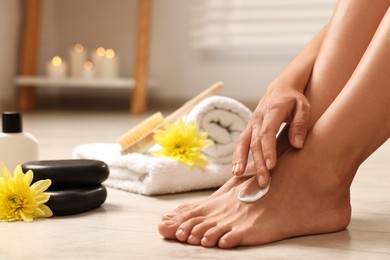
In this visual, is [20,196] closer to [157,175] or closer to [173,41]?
[157,175]

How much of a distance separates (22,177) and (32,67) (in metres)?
2.30

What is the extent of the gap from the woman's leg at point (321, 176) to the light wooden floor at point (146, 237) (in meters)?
0.02

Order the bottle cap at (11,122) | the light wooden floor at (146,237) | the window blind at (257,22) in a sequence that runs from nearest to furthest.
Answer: the light wooden floor at (146,237)
the bottle cap at (11,122)
the window blind at (257,22)

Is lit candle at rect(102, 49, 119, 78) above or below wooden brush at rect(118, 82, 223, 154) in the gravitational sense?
below

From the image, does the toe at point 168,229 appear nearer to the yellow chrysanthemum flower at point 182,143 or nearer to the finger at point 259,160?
the finger at point 259,160

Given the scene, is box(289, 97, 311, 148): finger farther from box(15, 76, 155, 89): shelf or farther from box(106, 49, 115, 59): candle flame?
box(106, 49, 115, 59): candle flame

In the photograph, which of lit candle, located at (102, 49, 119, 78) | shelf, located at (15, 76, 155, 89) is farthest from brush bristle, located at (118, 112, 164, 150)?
lit candle, located at (102, 49, 119, 78)

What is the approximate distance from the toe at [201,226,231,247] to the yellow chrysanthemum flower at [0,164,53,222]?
0.28 meters

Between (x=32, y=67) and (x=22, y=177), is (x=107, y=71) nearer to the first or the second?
(x=32, y=67)

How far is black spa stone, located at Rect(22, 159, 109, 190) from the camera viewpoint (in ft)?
3.57

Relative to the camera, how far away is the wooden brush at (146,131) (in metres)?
1.38

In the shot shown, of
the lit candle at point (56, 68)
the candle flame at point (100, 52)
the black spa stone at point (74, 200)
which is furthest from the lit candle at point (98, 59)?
the black spa stone at point (74, 200)

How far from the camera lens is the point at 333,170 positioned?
98cm

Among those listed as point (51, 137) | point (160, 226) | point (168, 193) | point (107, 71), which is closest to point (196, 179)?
point (168, 193)
